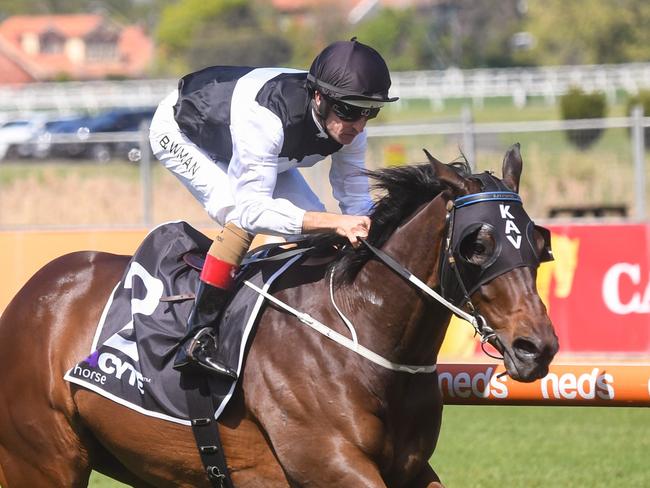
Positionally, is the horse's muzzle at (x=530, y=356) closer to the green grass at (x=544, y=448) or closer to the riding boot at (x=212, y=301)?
the riding boot at (x=212, y=301)

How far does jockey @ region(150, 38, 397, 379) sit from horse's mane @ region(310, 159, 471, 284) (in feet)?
0.40

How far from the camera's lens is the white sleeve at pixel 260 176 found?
4.59 m

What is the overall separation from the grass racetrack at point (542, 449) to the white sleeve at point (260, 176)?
10.7 feet

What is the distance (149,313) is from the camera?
16.4 feet

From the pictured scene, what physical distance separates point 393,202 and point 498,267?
2.19 ft

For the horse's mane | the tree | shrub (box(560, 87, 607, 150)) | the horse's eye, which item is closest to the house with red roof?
the tree

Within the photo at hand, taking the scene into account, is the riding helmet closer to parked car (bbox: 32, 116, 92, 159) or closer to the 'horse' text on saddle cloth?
the 'horse' text on saddle cloth

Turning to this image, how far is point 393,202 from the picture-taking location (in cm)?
471

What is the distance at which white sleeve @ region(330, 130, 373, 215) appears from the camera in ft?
A: 17.4

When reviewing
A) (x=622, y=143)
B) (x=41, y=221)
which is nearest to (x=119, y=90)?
(x=41, y=221)

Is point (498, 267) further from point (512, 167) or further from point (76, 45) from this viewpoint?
point (76, 45)

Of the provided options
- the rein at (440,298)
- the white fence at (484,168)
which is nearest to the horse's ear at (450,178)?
the rein at (440,298)

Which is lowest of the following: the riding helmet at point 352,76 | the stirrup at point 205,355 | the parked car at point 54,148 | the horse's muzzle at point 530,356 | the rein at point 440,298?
the parked car at point 54,148

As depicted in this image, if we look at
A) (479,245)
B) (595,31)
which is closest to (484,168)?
(479,245)
